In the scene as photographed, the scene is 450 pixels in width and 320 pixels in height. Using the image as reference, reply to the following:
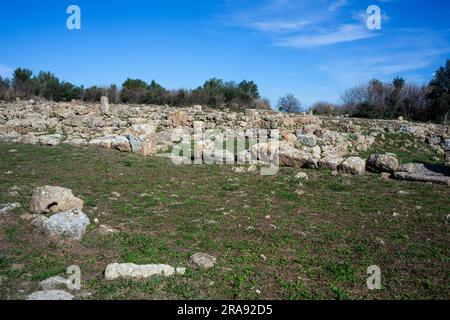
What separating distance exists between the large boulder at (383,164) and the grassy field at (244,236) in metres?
1.12

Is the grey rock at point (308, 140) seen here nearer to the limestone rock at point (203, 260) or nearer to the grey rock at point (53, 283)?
the limestone rock at point (203, 260)

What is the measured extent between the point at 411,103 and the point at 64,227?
152ft

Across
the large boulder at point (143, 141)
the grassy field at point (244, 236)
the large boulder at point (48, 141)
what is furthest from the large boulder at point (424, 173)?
the large boulder at point (48, 141)

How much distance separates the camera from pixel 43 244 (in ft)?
20.1

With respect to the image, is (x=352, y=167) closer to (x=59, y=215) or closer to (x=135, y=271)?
(x=135, y=271)

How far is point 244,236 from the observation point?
6.83 meters

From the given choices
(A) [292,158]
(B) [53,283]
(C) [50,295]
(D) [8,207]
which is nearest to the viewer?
(C) [50,295]

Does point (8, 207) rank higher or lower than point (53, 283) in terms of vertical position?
higher

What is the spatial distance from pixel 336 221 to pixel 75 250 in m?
5.01

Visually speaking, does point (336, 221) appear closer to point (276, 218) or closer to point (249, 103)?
point (276, 218)

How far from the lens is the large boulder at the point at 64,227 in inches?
251

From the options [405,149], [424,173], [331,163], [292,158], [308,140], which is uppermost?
[308,140]

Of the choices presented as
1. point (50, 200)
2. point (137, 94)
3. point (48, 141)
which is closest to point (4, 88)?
point (137, 94)
